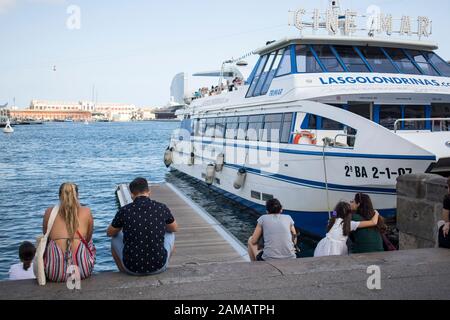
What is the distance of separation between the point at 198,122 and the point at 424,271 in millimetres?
19414

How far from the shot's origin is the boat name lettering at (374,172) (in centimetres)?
1052

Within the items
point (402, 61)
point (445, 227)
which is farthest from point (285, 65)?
point (445, 227)

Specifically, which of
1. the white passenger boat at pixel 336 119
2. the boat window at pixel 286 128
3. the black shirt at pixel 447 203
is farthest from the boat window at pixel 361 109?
the black shirt at pixel 447 203

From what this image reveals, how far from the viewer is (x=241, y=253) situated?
11625mm

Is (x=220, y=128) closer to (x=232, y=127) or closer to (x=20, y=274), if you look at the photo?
(x=232, y=127)

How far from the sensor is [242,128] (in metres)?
17.4

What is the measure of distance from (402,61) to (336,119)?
4500 mm

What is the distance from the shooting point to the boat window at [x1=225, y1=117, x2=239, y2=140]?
18109 millimetres

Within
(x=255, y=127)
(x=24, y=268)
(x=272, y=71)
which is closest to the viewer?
(x=24, y=268)

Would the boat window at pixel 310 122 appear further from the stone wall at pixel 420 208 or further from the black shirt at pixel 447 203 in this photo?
the black shirt at pixel 447 203

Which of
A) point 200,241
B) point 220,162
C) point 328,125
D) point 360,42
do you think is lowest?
point 200,241

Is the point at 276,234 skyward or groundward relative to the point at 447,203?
groundward

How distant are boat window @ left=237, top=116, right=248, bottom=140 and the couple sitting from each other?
11.6 meters
